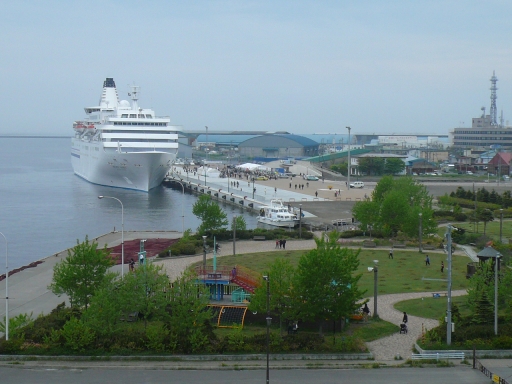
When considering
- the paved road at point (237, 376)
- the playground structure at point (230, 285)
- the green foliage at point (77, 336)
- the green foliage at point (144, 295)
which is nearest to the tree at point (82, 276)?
the green foliage at point (144, 295)

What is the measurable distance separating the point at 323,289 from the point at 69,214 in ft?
129

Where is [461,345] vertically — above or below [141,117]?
below

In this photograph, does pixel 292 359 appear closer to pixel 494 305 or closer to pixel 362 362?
pixel 362 362

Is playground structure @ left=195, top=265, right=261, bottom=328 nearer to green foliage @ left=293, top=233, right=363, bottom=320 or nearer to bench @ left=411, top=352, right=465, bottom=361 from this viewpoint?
green foliage @ left=293, top=233, right=363, bottom=320

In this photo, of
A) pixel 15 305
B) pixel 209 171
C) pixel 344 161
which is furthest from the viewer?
pixel 344 161

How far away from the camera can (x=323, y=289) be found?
1956 cm

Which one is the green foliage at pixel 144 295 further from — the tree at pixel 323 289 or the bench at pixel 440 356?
the bench at pixel 440 356

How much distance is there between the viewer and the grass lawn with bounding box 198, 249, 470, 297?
25.4 meters

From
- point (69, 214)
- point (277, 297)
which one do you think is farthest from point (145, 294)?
point (69, 214)

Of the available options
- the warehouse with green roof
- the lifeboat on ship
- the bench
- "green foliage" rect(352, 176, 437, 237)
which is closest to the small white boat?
"green foliage" rect(352, 176, 437, 237)

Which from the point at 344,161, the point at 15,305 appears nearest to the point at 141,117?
the point at 344,161

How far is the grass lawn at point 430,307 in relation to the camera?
21578mm

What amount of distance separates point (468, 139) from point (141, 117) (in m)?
74.4

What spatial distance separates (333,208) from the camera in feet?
173
